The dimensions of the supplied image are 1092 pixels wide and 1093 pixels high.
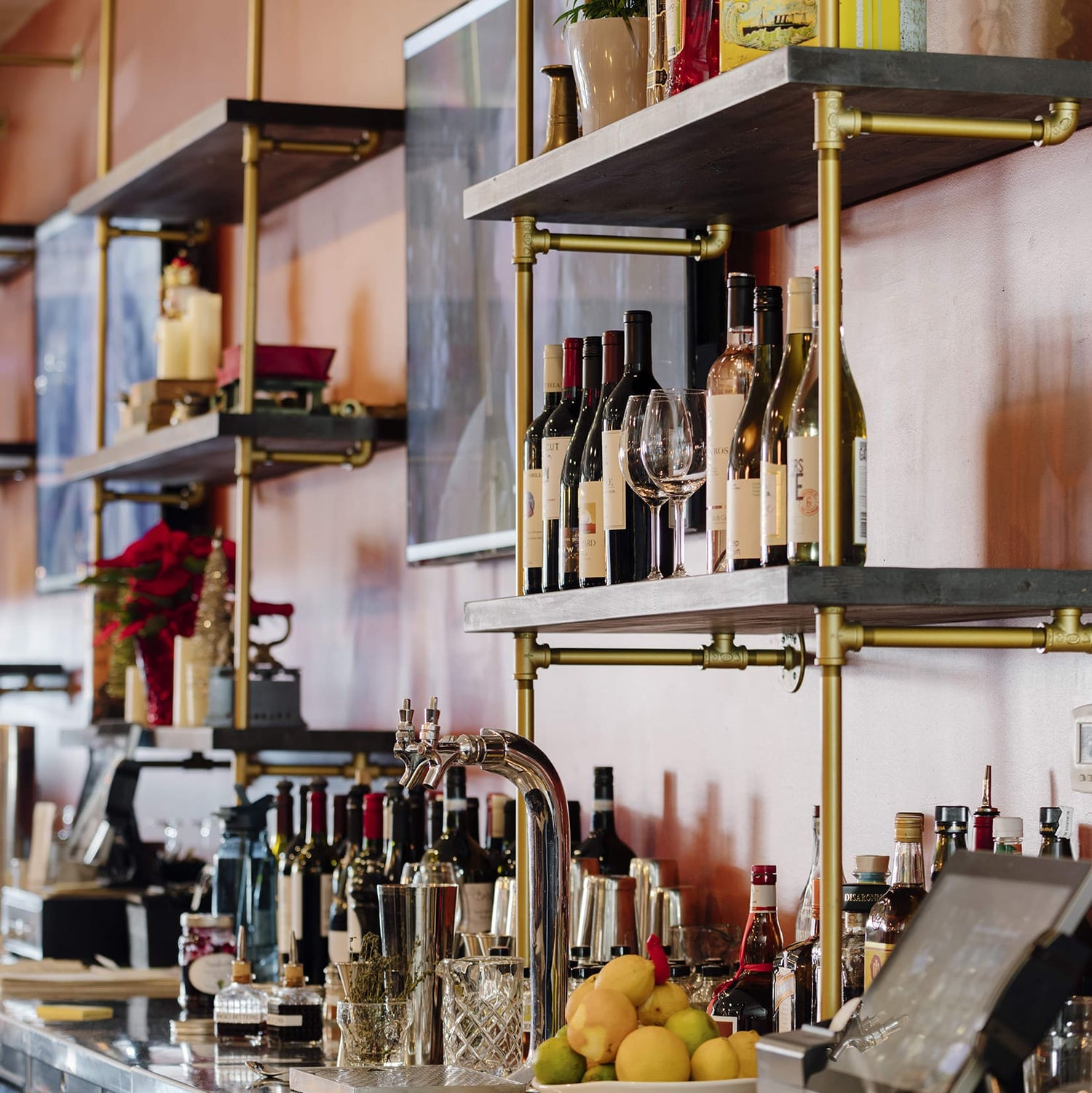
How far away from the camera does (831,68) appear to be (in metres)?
1.58

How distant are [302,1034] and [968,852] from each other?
4.41 ft

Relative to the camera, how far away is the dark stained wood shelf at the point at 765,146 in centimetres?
160

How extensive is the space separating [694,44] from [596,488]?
18.5 inches

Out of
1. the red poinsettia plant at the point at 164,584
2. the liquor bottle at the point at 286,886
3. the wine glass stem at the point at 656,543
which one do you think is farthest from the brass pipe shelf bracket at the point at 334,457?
the wine glass stem at the point at 656,543

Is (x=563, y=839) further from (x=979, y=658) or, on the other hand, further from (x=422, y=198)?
(x=422, y=198)

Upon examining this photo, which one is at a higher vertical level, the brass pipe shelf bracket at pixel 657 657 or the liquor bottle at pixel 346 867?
the brass pipe shelf bracket at pixel 657 657

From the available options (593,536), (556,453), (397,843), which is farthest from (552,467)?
(397,843)

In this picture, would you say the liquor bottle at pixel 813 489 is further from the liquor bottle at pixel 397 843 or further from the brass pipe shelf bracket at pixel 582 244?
the liquor bottle at pixel 397 843

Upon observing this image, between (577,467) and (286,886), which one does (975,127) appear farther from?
(286,886)

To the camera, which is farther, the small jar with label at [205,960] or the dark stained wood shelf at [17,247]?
the dark stained wood shelf at [17,247]

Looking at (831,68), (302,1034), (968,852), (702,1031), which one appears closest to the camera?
(968,852)

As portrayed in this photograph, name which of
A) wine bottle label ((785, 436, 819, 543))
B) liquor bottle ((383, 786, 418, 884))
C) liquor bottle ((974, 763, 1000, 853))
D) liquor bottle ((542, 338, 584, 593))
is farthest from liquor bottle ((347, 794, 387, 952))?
wine bottle label ((785, 436, 819, 543))

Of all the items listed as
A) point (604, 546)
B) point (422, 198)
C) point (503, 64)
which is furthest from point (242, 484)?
point (604, 546)

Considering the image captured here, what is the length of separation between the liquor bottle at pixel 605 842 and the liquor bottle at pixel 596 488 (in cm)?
55
